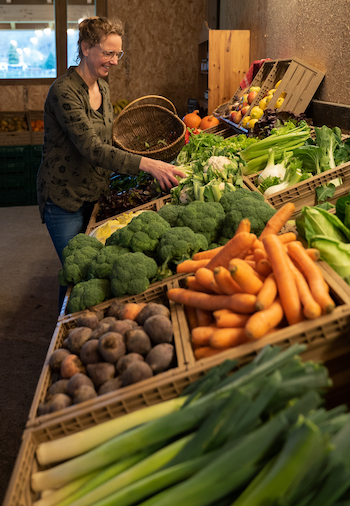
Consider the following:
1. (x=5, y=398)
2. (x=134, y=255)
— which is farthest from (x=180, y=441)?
(x=5, y=398)

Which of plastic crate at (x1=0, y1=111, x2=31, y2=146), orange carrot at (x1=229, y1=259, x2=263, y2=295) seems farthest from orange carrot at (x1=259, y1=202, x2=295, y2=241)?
plastic crate at (x1=0, y1=111, x2=31, y2=146)

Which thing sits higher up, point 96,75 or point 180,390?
point 96,75

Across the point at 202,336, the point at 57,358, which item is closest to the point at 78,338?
the point at 57,358

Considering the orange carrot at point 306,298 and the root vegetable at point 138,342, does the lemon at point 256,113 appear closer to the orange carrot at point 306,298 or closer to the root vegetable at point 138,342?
the orange carrot at point 306,298

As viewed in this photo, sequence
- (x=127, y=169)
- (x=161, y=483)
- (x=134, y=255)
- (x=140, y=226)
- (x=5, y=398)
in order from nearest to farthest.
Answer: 1. (x=161, y=483)
2. (x=134, y=255)
3. (x=140, y=226)
4. (x=127, y=169)
5. (x=5, y=398)

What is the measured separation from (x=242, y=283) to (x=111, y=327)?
43cm

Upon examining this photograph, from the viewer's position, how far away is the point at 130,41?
6.79m

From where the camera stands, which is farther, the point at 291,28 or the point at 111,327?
the point at 291,28

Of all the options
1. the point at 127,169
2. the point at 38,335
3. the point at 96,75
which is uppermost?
the point at 96,75

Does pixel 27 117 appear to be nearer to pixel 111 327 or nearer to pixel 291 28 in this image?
pixel 291 28

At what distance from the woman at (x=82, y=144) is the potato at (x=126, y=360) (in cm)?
131

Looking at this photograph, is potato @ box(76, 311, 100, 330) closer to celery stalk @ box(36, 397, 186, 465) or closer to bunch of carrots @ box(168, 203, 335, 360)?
bunch of carrots @ box(168, 203, 335, 360)

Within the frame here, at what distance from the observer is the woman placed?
7.45ft

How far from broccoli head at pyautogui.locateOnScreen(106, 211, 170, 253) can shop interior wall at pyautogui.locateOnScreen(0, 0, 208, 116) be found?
5.77 meters
